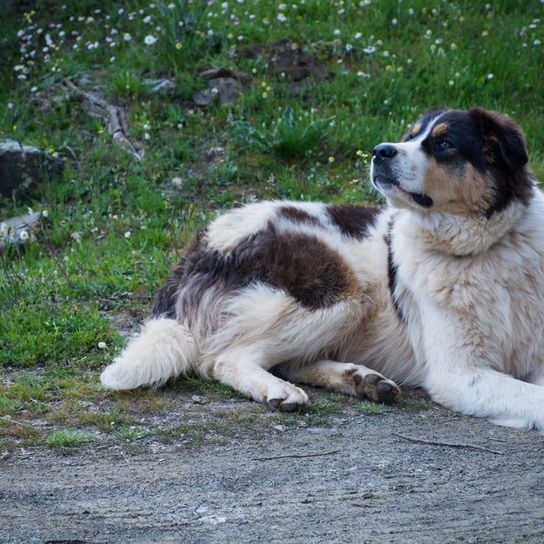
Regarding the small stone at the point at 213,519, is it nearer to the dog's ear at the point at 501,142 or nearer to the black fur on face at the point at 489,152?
the black fur on face at the point at 489,152

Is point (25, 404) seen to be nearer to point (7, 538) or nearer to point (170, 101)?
point (7, 538)

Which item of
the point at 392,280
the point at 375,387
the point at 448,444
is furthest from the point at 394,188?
the point at 448,444

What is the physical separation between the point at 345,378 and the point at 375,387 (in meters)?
0.24

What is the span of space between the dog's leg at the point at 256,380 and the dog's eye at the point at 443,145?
1521 millimetres

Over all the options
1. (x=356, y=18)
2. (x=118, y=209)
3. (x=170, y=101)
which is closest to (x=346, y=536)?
(x=118, y=209)

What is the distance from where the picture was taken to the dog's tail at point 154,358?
492 cm

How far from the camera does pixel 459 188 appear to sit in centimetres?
496

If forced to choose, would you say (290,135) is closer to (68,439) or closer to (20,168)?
(20,168)

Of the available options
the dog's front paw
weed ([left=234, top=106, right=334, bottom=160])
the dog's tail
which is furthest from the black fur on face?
weed ([left=234, top=106, right=334, bottom=160])

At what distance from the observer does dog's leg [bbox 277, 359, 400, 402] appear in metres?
4.90

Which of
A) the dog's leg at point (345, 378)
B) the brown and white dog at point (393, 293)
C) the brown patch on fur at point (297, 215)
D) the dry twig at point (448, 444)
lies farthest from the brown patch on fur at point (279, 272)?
the dry twig at point (448, 444)

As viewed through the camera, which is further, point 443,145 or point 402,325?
point 402,325

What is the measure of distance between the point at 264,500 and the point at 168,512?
38 cm

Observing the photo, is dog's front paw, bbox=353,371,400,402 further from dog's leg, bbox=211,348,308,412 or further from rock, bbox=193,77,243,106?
rock, bbox=193,77,243,106
